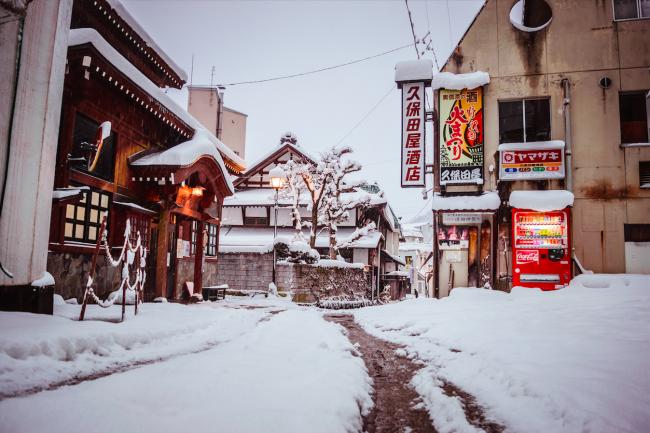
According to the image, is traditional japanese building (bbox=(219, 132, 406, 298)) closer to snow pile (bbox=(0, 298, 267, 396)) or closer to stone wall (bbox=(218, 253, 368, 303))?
stone wall (bbox=(218, 253, 368, 303))

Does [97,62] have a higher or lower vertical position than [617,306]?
higher

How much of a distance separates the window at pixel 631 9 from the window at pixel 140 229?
1731 cm

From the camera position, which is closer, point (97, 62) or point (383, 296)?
point (97, 62)

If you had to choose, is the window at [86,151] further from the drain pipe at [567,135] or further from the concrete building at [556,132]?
the drain pipe at [567,135]

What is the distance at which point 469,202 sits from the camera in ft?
45.0

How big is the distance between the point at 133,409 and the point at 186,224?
13.3 meters

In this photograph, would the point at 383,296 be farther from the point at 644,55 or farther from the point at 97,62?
the point at 97,62

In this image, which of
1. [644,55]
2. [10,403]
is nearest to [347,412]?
[10,403]

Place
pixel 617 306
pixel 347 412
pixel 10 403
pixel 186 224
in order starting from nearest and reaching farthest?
pixel 10 403, pixel 347 412, pixel 617 306, pixel 186 224

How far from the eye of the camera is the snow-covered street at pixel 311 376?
9.12 ft

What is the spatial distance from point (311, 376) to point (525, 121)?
13.5m

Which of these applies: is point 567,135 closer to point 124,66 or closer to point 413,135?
point 413,135

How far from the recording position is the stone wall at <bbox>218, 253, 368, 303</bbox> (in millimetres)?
19672

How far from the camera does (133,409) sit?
9.32 ft
